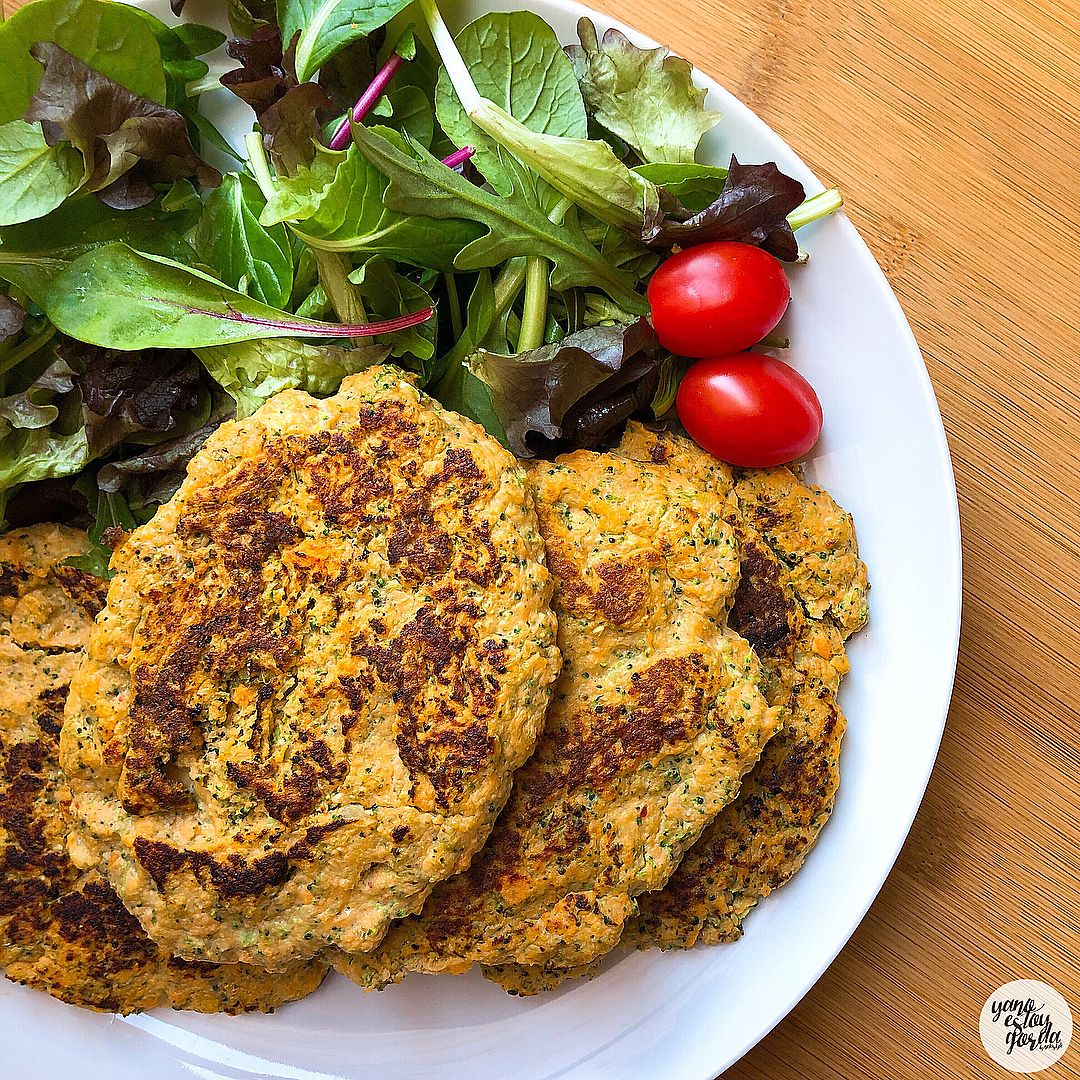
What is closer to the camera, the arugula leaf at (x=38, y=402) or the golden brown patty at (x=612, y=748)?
the golden brown patty at (x=612, y=748)

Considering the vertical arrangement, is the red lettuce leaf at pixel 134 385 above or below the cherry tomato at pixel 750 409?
below

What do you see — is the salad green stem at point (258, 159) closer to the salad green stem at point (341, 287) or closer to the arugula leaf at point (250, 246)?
the arugula leaf at point (250, 246)

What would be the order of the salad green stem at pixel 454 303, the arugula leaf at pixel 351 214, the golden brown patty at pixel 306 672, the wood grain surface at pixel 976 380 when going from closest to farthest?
the golden brown patty at pixel 306 672, the arugula leaf at pixel 351 214, the salad green stem at pixel 454 303, the wood grain surface at pixel 976 380

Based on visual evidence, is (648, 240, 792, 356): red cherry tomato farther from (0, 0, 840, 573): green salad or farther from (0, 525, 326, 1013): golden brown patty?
(0, 525, 326, 1013): golden brown patty

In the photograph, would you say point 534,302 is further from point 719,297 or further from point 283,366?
point 283,366

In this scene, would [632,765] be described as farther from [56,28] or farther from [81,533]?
[56,28]

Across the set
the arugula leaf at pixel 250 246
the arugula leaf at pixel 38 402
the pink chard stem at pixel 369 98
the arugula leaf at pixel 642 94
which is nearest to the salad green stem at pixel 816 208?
the arugula leaf at pixel 642 94
